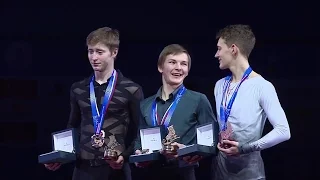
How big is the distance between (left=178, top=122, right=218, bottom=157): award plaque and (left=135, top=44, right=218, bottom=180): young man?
6cm

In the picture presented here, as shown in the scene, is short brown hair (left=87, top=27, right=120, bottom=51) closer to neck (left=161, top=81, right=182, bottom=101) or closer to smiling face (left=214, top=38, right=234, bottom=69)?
neck (left=161, top=81, right=182, bottom=101)

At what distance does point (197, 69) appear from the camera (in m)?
4.14

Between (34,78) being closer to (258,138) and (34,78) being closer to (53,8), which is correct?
(53,8)

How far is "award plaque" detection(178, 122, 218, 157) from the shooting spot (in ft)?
8.24

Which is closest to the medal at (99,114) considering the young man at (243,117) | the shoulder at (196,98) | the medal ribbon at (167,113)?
the medal ribbon at (167,113)

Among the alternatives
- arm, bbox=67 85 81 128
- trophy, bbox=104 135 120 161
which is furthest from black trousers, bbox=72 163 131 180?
arm, bbox=67 85 81 128

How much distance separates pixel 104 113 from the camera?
279 cm

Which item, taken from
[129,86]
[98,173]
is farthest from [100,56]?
[98,173]

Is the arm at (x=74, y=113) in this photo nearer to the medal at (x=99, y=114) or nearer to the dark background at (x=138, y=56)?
the medal at (x=99, y=114)

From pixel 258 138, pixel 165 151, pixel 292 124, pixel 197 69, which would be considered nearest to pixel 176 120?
pixel 165 151

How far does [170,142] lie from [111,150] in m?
0.26

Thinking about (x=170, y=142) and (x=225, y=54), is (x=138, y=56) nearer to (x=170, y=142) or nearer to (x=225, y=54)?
(x=225, y=54)

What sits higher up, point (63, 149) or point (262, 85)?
point (262, 85)

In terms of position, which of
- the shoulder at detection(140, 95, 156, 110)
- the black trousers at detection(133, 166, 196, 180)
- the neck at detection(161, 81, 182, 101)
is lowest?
the black trousers at detection(133, 166, 196, 180)
